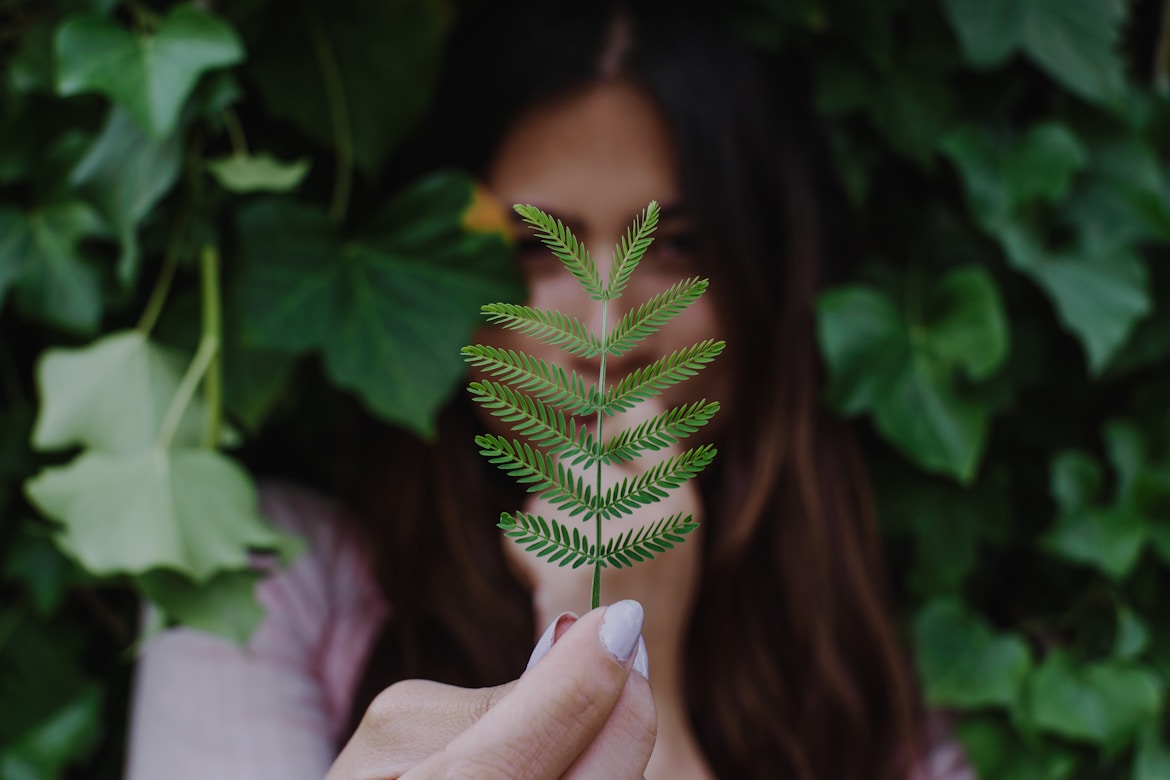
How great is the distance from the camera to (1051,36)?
898 millimetres

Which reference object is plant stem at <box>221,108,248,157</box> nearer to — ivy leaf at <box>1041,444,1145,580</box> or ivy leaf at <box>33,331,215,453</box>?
ivy leaf at <box>33,331,215,453</box>

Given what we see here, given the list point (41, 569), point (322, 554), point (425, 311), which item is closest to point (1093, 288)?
point (425, 311)

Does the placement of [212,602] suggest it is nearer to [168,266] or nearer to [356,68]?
[168,266]

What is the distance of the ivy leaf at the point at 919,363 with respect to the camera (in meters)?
0.89

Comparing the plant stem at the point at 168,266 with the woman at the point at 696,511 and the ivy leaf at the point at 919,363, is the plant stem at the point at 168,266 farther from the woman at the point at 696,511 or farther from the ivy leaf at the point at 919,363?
the ivy leaf at the point at 919,363

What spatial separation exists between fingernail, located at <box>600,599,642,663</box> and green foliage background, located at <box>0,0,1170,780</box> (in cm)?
44

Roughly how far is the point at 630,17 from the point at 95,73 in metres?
0.53

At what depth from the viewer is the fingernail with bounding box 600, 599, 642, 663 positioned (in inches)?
11.2

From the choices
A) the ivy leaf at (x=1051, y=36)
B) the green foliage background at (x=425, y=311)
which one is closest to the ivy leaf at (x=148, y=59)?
the green foliage background at (x=425, y=311)

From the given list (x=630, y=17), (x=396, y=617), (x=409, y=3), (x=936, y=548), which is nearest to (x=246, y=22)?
(x=409, y=3)

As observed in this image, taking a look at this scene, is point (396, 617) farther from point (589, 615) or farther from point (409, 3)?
point (589, 615)

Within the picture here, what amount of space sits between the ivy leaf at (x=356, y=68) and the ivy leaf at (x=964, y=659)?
0.70 m

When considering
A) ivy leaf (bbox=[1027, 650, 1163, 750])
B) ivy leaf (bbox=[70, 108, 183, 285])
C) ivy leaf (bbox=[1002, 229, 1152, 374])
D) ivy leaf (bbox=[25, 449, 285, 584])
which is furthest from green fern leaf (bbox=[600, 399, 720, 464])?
ivy leaf (bbox=[1027, 650, 1163, 750])

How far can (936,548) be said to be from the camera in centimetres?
102
